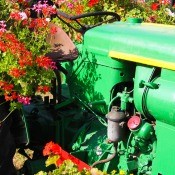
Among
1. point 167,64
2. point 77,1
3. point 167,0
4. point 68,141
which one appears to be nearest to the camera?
point 167,64

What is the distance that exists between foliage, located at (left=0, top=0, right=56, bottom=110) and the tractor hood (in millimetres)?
335

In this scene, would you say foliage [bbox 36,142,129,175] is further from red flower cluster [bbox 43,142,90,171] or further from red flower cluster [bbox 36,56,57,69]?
red flower cluster [bbox 36,56,57,69]

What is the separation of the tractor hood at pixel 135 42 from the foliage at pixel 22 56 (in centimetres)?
33

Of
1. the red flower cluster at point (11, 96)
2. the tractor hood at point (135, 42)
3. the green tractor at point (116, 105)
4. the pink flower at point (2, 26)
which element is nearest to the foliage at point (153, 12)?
the green tractor at point (116, 105)

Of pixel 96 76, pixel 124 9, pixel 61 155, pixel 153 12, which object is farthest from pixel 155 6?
pixel 61 155

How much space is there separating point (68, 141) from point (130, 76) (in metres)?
0.81

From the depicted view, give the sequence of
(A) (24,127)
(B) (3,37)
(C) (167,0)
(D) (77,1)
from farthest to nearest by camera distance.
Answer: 1. (C) (167,0)
2. (D) (77,1)
3. (A) (24,127)
4. (B) (3,37)

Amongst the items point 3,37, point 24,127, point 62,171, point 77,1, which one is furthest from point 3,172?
point 77,1

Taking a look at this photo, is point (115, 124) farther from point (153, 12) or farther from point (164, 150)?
point (153, 12)

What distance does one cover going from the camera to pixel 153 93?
272cm

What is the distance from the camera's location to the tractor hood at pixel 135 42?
2689 millimetres

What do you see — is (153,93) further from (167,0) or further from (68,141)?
(167,0)

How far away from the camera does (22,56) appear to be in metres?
2.89

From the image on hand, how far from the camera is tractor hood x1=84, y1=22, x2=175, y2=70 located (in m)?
2.69
